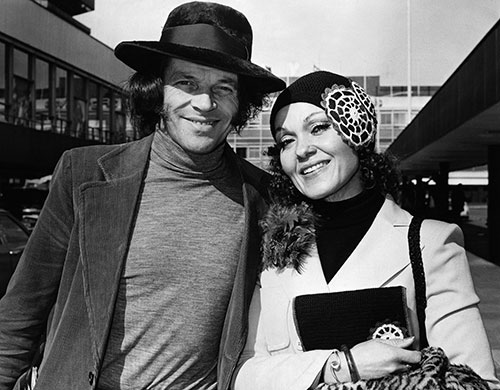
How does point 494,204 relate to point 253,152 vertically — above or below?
below

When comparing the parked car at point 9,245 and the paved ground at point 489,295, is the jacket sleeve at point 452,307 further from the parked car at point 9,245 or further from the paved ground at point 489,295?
the parked car at point 9,245

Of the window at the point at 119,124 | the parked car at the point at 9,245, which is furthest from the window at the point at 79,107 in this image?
the parked car at the point at 9,245

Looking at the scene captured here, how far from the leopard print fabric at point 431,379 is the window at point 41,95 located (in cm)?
2660

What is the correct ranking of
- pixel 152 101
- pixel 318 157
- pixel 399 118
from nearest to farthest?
pixel 318 157
pixel 152 101
pixel 399 118

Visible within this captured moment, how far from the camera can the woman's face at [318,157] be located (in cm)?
250

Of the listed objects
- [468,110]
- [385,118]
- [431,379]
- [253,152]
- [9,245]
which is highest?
[385,118]

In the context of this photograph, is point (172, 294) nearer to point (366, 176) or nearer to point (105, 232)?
point (105, 232)

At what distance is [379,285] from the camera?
238cm

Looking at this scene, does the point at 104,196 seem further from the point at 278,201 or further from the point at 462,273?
the point at 462,273

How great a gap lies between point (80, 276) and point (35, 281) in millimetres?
202

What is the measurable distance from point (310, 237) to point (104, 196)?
755mm

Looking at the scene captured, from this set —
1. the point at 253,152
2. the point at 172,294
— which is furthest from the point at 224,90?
the point at 253,152

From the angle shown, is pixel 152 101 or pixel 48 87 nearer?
pixel 152 101

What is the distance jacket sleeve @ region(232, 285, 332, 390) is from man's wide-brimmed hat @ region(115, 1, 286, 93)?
85 cm
